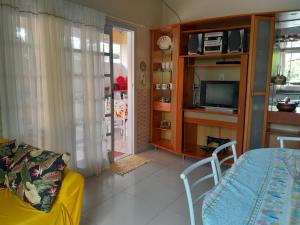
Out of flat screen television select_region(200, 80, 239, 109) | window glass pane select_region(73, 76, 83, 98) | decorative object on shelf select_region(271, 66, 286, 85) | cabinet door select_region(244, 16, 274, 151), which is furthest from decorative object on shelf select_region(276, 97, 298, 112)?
window glass pane select_region(73, 76, 83, 98)

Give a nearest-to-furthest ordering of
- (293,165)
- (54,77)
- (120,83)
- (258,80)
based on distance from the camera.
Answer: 1. (293,165)
2. (54,77)
3. (258,80)
4. (120,83)

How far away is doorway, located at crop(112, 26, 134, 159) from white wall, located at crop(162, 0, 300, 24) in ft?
3.21

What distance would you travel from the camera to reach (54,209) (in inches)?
62.0

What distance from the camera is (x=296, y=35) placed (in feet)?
10.2

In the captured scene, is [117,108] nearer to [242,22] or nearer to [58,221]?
[242,22]

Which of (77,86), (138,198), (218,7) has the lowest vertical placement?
(138,198)

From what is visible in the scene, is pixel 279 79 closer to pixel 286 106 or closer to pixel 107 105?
pixel 286 106

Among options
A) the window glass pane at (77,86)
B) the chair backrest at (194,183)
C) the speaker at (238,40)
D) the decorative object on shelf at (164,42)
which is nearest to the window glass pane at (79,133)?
the window glass pane at (77,86)

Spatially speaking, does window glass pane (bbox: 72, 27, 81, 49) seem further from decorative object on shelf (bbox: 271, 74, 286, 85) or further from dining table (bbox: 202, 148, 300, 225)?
decorative object on shelf (bbox: 271, 74, 286, 85)

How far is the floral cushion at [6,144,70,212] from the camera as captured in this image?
5.08 ft

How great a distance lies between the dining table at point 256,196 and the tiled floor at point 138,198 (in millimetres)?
974

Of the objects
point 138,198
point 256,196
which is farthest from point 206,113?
point 256,196

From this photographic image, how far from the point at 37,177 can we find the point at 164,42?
10.2 ft

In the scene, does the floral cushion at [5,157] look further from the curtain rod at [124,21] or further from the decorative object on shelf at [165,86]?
the decorative object on shelf at [165,86]
